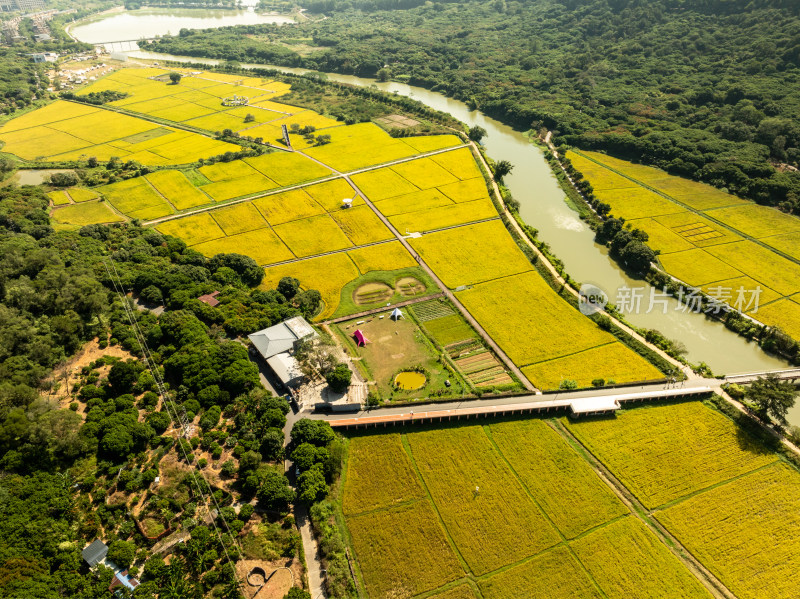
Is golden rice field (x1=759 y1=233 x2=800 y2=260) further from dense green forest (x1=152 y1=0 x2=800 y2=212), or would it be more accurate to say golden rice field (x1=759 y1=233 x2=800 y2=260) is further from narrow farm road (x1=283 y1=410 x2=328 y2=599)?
narrow farm road (x1=283 y1=410 x2=328 y2=599)

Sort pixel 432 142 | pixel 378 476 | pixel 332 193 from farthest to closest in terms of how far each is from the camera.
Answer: pixel 432 142 < pixel 332 193 < pixel 378 476

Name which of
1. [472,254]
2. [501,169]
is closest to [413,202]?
[472,254]

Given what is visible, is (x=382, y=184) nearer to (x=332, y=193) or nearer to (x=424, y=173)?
(x=424, y=173)

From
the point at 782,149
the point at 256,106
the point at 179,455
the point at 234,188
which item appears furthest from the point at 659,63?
the point at 179,455

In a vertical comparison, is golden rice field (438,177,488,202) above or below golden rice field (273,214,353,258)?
above

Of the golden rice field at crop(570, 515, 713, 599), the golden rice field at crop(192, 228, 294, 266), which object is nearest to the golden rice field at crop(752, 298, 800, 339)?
the golden rice field at crop(570, 515, 713, 599)

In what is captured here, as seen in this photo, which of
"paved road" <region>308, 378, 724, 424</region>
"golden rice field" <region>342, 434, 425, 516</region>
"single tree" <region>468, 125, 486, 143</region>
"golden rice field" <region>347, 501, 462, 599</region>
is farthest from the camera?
"single tree" <region>468, 125, 486, 143</region>
